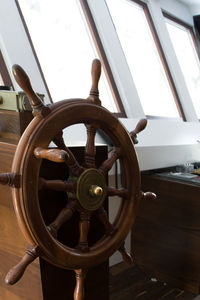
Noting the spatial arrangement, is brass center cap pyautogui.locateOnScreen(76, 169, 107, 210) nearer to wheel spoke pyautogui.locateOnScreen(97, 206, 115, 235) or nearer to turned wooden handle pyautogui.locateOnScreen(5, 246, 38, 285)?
wheel spoke pyautogui.locateOnScreen(97, 206, 115, 235)

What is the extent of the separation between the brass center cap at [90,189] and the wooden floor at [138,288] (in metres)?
1.12

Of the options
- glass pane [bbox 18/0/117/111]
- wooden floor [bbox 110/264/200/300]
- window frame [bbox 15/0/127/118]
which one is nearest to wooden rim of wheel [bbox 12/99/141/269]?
wooden floor [bbox 110/264/200/300]

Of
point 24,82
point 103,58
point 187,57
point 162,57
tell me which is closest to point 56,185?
point 24,82

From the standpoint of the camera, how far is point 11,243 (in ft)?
2.82

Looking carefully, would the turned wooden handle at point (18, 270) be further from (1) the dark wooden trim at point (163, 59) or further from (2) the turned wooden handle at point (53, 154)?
(1) the dark wooden trim at point (163, 59)

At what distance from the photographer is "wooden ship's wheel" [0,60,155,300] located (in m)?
0.65

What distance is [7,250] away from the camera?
0.88 meters

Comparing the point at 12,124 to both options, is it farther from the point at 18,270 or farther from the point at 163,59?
the point at 163,59

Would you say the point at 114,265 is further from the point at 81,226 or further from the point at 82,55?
the point at 82,55

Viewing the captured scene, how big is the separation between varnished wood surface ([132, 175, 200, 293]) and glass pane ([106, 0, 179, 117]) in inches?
48.1

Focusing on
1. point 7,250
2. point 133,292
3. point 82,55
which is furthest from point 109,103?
point 7,250

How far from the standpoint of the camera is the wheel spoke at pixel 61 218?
0.71 meters

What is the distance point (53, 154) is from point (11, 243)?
1.35 feet

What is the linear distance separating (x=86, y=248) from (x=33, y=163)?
0.30m
